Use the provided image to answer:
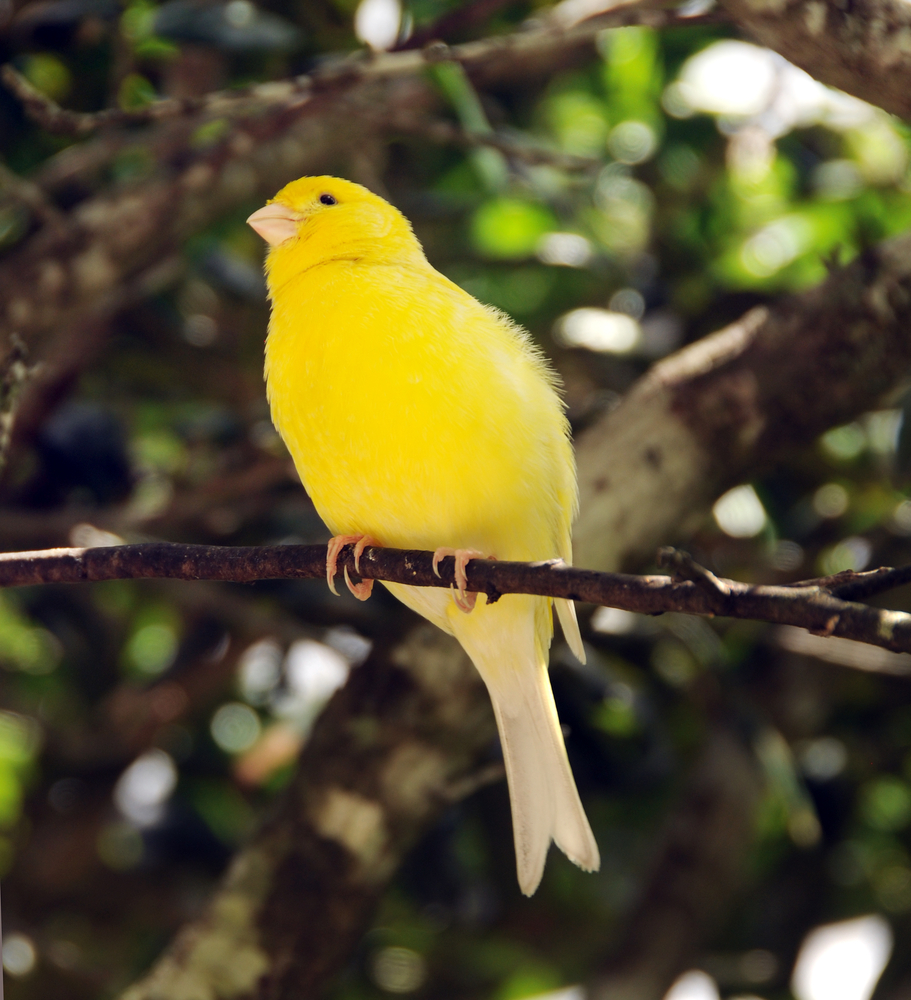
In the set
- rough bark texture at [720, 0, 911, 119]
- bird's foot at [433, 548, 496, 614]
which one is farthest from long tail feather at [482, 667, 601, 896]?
rough bark texture at [720, 0, 911, 119]

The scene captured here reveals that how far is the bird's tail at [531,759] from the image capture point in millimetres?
1732

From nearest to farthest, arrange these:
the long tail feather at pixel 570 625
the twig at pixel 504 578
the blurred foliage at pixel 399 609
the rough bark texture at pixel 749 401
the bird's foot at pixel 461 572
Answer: the twig at pixel 504 578, the bird's foot at pixel 461 572, the long tail feather at pixel 570 625, the rough bark texture at pixel 749 401, the blurred foliage at pixel 399 609

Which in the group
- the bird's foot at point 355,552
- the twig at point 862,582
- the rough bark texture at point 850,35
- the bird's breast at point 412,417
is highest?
the rough bark texture at point 850,35

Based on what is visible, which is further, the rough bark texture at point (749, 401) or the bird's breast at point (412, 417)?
the rough bark texture at point (749, 401)

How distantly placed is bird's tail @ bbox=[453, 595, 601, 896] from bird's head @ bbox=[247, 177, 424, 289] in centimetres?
72

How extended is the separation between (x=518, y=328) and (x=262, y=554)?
2.93ft

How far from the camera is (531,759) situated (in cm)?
188

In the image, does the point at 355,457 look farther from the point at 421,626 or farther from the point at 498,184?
the point at 498,184

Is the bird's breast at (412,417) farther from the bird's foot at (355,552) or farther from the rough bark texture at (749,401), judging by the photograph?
the rough bark texture at (749,401)

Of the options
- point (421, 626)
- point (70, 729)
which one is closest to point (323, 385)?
point (421, 626)

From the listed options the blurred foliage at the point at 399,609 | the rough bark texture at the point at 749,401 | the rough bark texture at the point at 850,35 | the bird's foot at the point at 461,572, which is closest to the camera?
the bird's foot at the point at 461,572

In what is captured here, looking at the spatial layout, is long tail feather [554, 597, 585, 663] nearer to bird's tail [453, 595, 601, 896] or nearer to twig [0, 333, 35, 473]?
bird's tail [453, 595, 601, 896]

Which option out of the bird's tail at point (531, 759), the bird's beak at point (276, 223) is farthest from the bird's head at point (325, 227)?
the bird's tail at point (531, 759)

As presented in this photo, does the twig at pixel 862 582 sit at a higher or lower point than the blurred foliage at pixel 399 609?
higher
